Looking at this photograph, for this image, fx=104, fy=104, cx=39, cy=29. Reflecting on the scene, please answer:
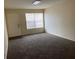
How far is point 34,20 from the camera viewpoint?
8297 mm

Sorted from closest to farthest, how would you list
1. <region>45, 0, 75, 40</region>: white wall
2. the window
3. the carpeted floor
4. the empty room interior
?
the carpeted floor < the empty room interior < <region>45, 0, 75, 40</region>: white wall < the window

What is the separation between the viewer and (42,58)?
11.2 ft

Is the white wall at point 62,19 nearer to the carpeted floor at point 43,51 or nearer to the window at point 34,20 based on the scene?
the window at point 34,20

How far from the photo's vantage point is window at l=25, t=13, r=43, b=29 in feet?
26.0

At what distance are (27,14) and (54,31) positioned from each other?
2.40 m

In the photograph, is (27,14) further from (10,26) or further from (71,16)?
(71,16)

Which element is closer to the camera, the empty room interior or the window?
the empty room interior

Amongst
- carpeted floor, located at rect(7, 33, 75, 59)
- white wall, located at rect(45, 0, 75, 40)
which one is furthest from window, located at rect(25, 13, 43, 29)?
carpeted floor, located at rect(7, 33, 75, 59)

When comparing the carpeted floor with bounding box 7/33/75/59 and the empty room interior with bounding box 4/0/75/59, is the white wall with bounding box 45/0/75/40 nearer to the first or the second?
the empty room interior with bounding box 4/0/75/59

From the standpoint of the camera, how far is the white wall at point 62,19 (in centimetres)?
548

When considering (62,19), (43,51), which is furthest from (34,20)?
(43,51)

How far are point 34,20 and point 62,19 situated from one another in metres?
2.71

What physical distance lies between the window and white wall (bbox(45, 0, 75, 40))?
0.55 meters

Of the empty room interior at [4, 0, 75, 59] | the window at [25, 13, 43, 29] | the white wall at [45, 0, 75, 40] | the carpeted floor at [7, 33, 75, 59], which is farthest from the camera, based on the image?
the window at [25, 13, 43, 29]
